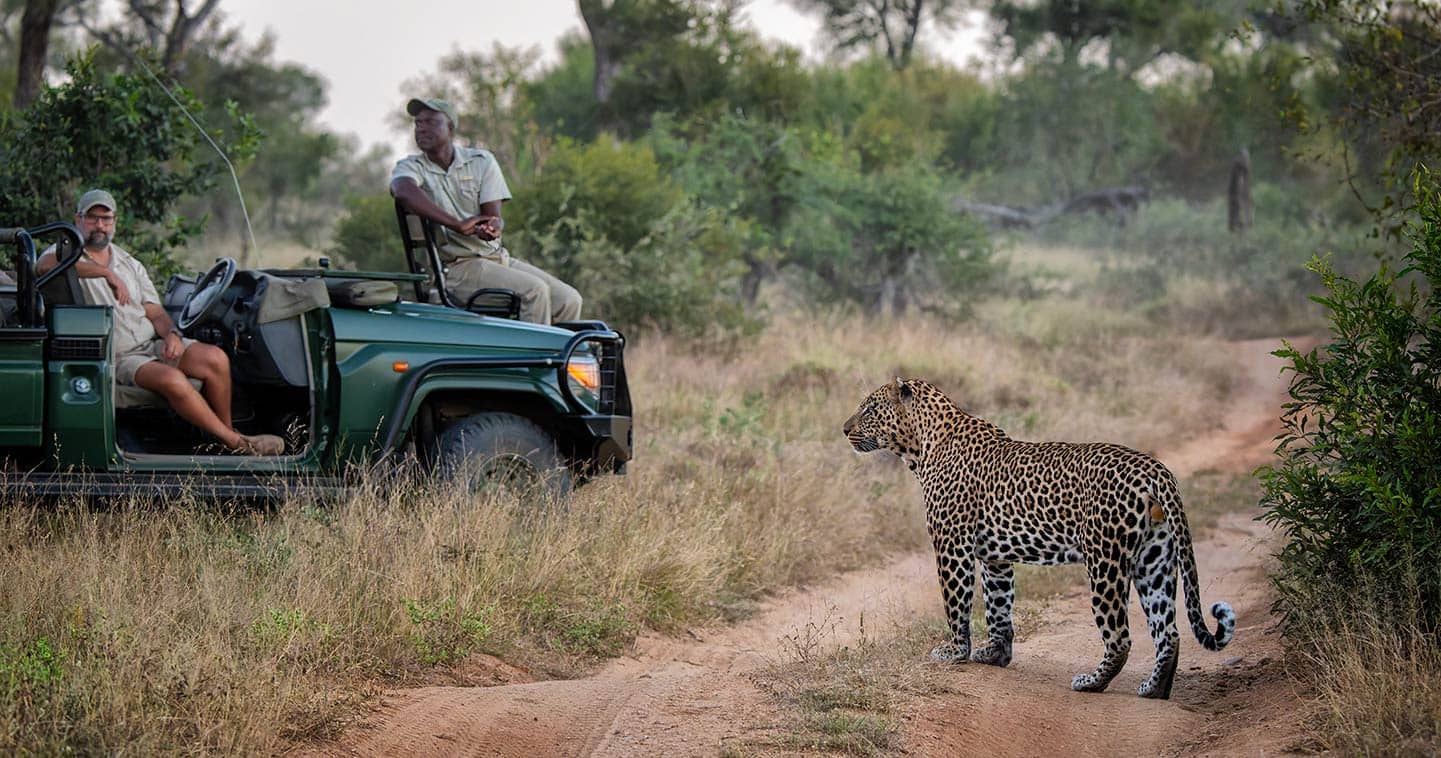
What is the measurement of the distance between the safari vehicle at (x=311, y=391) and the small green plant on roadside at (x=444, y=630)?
103 cm

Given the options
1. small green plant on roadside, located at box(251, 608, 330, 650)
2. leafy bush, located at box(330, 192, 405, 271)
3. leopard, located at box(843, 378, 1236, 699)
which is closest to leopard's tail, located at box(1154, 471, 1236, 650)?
leopard, located at box(843, 378, 1236, 699)

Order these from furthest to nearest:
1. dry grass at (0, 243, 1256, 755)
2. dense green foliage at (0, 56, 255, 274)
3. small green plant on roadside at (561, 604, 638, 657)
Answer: dense green foliage at (0, 56, 255, 274) → small green plant on roadside at (561, 604, 638, 657) → dry grass at (0, 243, 1256, 755)

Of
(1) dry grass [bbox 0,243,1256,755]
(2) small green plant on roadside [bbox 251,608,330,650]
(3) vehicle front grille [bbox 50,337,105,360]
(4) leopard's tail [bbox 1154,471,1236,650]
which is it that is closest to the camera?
(1) dry grass [bbox 0,243,1256,755]

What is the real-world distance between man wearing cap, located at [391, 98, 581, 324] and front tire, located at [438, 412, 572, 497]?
0.85 metres

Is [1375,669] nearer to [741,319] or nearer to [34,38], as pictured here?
[741,319]

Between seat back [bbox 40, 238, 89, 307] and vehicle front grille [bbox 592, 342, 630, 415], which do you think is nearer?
seat back [bbox 40, 238, 89, 307]

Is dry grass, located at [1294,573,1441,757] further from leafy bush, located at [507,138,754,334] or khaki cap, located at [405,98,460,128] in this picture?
leafy bush, located at [507,138,754,334]

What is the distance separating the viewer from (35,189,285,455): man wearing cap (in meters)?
7.23

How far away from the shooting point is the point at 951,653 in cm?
664

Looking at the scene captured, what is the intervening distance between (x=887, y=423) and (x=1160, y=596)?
1.67m

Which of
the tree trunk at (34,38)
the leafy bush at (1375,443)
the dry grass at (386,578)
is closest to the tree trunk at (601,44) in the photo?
the tree trunk at (34,38)

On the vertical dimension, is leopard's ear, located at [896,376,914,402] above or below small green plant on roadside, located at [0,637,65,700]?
above

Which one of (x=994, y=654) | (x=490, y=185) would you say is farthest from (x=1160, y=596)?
(x=490, y=185)

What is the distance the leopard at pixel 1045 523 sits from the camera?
5.92 meters
